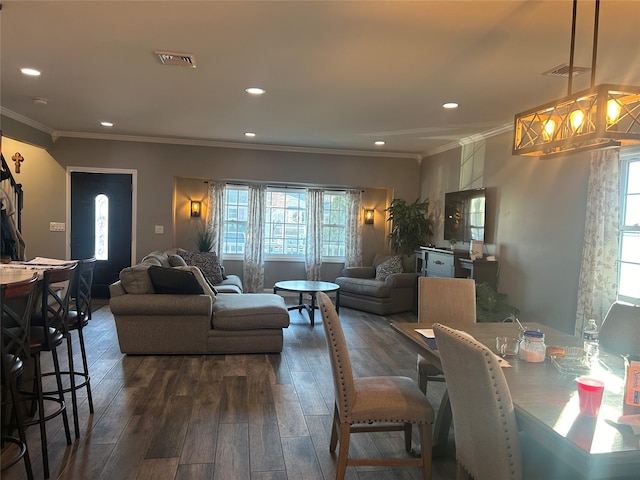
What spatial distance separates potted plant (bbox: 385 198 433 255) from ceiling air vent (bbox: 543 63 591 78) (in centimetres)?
379

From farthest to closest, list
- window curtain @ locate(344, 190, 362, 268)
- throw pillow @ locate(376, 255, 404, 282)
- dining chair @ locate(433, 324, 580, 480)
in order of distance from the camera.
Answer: window curtain @ locate(344, 190, 362, 268) < throw pillow @ locate(376, 255, 404, 282) < dining chair @ locate(433, 324, 580, 480)

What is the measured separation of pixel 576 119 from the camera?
6.31ft

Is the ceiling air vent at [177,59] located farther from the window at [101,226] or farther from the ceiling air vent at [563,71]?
the window at [101,226]

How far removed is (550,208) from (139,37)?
412cm

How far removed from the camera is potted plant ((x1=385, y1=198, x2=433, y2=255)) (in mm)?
7160

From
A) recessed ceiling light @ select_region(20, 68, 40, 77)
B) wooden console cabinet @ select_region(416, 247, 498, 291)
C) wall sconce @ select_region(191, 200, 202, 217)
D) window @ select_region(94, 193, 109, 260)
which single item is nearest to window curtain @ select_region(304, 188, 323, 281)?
wall sconce @ select_region(191, 200, 202, 217)

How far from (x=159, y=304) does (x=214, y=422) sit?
61.6 inches

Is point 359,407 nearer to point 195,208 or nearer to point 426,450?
point 426,450

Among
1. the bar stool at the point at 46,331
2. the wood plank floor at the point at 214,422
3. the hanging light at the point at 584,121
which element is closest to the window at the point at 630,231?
the wood plank floor at the point at 214,422

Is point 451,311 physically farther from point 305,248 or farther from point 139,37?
point 305,248

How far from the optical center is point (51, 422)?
9.36 ft

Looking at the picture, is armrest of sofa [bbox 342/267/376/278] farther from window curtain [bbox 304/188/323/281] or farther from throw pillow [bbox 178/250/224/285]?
throw pillow [bbox 178/250/224/285]

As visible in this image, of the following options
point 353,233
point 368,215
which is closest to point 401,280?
point 353,233

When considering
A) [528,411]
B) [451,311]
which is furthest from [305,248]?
[528,411]
